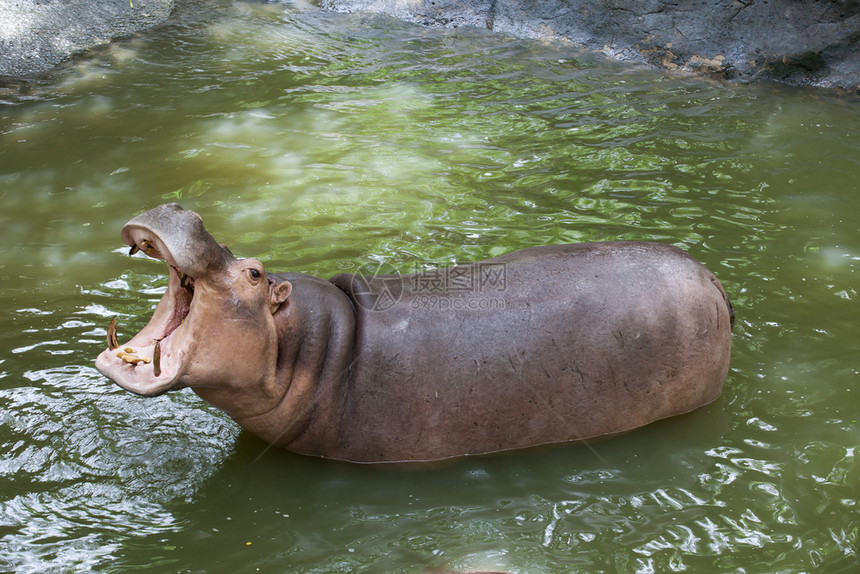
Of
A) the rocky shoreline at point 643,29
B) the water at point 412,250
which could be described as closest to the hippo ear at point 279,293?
the water at point 412,250

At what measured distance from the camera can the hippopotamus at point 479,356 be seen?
401 centimetres

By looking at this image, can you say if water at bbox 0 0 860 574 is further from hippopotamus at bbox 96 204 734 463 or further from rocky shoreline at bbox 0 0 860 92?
rocky shoreline at bbox 0 0 860 92

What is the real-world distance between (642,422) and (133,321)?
10.7ft

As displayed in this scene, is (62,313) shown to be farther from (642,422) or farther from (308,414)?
(642,422)

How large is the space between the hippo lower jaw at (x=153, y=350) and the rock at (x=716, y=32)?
8.10 m

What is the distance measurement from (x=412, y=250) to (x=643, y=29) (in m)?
6.14

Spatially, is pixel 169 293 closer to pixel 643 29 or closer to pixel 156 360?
pixel 156 360

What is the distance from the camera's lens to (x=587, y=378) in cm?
414

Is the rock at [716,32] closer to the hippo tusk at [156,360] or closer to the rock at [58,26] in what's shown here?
the rock at [58,26]

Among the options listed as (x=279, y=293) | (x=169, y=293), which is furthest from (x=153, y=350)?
(x=279, y=293)

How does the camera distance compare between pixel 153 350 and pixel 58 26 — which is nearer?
pixel 153 350

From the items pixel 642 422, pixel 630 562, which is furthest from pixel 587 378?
pixel 630 562

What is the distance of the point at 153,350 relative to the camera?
3.57m

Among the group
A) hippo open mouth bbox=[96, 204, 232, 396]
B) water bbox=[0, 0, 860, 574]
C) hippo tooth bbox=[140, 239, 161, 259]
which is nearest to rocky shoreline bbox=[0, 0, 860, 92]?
water bbox=[0, 0, 860, 574]
